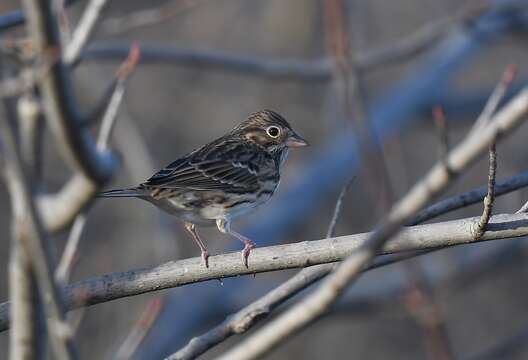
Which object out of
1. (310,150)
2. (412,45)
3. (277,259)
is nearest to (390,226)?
(277,259)

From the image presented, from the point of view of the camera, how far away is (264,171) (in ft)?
20.5

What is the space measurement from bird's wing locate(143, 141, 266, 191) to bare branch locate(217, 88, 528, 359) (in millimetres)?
3195

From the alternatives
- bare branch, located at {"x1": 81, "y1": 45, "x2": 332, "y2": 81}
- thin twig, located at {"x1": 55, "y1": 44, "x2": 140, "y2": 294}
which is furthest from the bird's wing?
bare branch, located at {"x1": 81, "y1": 45, "x2": 332, "y2": 81}

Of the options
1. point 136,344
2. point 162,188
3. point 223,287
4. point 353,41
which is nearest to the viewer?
point 136,344

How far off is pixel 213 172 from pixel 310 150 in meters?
6.28

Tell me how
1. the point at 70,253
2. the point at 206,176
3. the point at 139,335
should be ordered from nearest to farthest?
the point at 139,335 < the point at 70,253 < the point at 206,176

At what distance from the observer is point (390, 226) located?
2.22 metres

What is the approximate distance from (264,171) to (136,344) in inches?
121

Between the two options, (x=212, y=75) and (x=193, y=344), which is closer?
(x=193, y=344)

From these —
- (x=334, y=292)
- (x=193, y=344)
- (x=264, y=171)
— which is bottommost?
(x=334, y=292)

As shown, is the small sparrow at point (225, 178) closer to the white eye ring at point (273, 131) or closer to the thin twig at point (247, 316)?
the white eye ring at point (273, 131)

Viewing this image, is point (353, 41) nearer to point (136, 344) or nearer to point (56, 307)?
point (136, 344)

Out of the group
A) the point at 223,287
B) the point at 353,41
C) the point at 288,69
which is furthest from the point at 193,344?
the point at 353,41

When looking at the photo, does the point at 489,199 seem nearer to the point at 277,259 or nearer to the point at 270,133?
the point at 277,259
